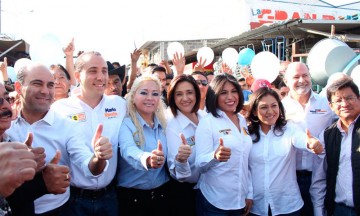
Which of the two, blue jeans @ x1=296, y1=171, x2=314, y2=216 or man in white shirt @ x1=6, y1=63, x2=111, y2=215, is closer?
man in white shirt @ x1=6, y1=63, x2=111, y2=215

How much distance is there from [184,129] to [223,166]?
495 millimetres

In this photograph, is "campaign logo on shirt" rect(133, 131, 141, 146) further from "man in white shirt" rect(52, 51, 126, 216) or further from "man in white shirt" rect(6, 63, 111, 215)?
"man in white shirt" rect(6, 63, 111, 215)

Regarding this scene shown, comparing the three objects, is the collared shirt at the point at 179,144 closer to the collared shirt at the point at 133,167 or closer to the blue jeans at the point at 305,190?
the collared shirt at the point at 133,167

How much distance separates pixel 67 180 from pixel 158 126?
1.13m

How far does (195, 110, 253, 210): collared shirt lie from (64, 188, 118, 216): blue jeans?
82 centimetres

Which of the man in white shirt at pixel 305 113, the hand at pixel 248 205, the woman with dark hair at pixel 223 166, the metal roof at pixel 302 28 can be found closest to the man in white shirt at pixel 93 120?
the woman with dark hair at pixel 223 166

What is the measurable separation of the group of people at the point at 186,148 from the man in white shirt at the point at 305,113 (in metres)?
0.01

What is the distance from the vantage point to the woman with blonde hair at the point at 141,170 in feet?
9.03

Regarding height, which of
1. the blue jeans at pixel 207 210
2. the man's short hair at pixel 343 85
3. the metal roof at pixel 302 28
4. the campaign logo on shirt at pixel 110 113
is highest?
the metal roof at pixel 302 28

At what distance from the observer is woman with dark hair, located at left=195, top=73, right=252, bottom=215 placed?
8.99 ft

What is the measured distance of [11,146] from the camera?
1304 mm

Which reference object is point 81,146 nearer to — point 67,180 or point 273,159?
point 67,180

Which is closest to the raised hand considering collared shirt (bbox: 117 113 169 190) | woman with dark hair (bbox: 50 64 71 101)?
collared shirt (bbox: 117 113 169 190)

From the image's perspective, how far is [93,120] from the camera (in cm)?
278
